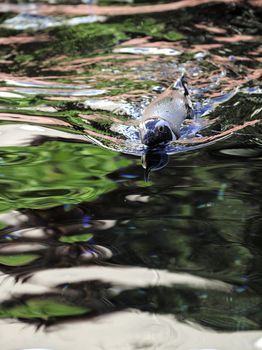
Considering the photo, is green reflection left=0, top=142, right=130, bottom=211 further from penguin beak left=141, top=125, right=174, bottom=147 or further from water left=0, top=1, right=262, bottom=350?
penguin beak left=141, top=125, right=174, bottom=147

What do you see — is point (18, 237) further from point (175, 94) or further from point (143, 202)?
point (175, 94)

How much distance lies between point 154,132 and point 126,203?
512mm

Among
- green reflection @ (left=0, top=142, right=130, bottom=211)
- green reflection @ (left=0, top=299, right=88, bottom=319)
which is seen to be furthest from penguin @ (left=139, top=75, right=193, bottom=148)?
green reflection @ (left=0, top=299, right=88, bottom=319)

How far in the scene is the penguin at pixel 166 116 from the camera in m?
2.61

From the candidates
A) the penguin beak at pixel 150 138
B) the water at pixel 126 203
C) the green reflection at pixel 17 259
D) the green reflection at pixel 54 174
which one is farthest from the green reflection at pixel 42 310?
the penguin beak at pixel 150 138

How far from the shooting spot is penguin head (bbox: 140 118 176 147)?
8.55 ft

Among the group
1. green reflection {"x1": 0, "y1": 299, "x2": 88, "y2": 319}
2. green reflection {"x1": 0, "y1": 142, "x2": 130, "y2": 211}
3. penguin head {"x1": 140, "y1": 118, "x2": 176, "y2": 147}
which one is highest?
penguin head {"x1": 140, "y1": 118, "x2": 176, "y2": 147}

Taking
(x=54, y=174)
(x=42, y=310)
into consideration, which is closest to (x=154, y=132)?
(x=54, y=174)

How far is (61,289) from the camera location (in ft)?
5.62

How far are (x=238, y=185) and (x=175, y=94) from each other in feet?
3.29

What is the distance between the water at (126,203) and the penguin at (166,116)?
2.3 inches

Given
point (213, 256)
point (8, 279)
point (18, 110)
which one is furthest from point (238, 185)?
point (18, 110)

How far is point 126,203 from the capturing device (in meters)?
2.19

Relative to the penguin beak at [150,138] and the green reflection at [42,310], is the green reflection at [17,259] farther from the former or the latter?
the penguin beak at [150,138]
